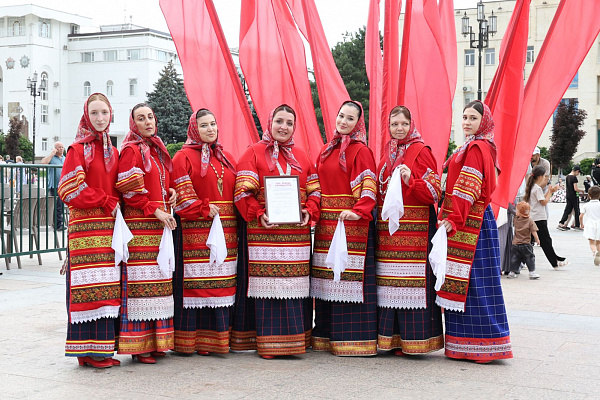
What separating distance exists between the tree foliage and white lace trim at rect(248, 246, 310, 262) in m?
36.8

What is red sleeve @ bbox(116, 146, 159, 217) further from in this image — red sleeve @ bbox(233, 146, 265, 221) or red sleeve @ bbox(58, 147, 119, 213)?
red sleeve @ bbox(233, 146, 265, 221)

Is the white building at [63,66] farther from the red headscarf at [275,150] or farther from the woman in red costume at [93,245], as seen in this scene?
the woman in red costume at [93,245]

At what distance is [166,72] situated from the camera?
44.4m

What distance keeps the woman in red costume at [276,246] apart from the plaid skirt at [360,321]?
0.24 metres

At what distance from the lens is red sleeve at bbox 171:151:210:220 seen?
499 cm

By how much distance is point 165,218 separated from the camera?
15.9 feet

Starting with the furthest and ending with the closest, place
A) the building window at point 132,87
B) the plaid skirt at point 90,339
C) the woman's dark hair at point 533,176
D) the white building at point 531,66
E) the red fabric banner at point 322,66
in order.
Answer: the building window at point 132,87
the white building at point 531,66
the woman's dark hair at point 533,176
the red fabric banner at point 322,66
the plaid skirt at point 90,339

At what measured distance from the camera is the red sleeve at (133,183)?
477 centimetres

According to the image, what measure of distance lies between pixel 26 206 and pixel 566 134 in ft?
113

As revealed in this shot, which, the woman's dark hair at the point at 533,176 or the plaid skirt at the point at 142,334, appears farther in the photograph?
the woman's dark hair at the point at 533,176

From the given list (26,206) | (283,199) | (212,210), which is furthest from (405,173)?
(26,206)

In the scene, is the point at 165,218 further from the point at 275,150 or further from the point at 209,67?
the point at 209,67

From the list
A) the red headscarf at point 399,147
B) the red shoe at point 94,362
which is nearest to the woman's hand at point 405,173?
the red headscarf at point 399,147

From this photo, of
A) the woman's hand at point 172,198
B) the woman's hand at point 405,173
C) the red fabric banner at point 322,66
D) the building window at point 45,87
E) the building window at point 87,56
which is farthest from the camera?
the building window at point 87,56
